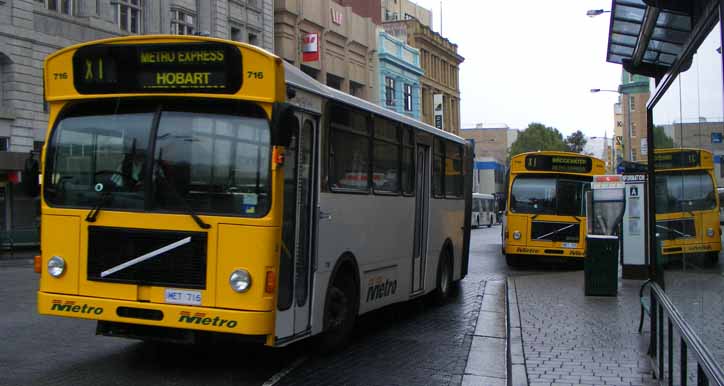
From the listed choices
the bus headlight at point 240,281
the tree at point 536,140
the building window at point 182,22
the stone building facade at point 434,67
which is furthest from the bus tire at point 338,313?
the tree at point 536,140

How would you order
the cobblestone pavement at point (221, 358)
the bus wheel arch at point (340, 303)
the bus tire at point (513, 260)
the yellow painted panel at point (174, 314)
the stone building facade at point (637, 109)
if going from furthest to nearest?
the bus tire at point (513, 260)
the stone building facade at point (637, 109)
the bus wheel arch at point (340, 303)
the cobblestone pavement at point (221, 358)
the yellow painted panel at point (174, 314)

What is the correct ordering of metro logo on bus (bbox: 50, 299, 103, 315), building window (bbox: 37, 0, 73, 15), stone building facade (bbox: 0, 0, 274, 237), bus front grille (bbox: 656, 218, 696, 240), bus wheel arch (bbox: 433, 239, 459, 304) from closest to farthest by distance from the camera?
bus front grille (bbox: 656, 218, 696, 240)
metro logo on bus (bbox: 50, 299, 103, 315)
bus wheel arch (bbox: 433, 239, 459, 304)
stone building facade (bbox: 0, 0, 274, 237)
building window (bbox: 37, 0, 73, 15)

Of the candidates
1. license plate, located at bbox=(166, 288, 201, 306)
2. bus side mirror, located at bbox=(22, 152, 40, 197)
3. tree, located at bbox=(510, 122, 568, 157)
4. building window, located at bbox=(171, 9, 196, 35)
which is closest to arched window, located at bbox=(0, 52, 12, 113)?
building window, located at bbox=(171, 9, 196, 35)

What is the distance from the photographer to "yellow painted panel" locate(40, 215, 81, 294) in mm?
7672

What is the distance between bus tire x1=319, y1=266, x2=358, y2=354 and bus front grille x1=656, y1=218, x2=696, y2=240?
351 cm

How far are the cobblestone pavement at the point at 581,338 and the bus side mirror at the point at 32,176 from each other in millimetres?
5066

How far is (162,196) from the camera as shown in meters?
7.51

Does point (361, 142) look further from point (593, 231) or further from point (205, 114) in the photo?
point (593, 231)

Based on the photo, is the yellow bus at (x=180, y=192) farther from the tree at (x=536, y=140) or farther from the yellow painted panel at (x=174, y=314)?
the tree at (x=536, y=140)

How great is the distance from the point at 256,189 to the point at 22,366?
2.95 meters

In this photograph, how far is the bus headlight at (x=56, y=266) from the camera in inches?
303

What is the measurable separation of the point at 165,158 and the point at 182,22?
1389 inches

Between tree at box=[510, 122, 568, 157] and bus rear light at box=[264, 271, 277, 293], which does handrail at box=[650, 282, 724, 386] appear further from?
tree at box=[510, 122, 568, 157]

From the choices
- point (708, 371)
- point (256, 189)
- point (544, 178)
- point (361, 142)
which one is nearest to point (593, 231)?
point (544, 178)
